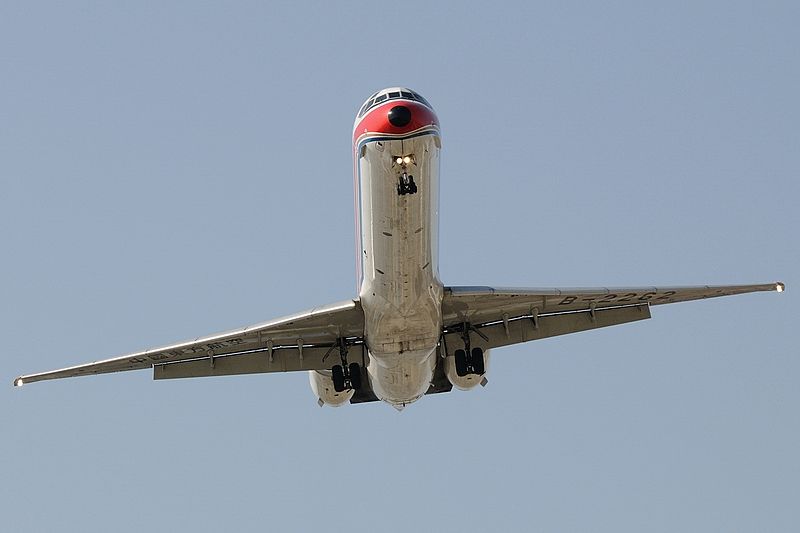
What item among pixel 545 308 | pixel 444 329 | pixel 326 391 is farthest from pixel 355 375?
pixel 545 308

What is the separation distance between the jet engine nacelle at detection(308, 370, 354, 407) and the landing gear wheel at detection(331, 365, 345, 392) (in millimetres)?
190

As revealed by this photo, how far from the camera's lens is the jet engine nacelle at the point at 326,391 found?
36312mm

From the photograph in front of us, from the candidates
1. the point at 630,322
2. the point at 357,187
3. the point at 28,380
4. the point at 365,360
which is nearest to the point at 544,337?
the point at 630,322

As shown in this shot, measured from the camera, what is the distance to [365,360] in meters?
35.7

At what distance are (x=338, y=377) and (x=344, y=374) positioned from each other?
0.25 m

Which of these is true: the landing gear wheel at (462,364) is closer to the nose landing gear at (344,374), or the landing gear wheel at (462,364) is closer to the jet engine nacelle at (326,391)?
the nose landing gear at (344,374)

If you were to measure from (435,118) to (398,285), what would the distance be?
13.8 ft

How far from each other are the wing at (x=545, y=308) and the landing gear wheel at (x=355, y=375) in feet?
8.57

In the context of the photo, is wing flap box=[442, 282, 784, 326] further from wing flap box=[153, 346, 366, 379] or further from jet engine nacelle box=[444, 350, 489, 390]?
wing flap box=[153, 346, 366, 379]

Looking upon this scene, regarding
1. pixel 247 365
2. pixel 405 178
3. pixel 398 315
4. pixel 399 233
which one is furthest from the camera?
pixel 247 365

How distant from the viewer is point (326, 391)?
120ft

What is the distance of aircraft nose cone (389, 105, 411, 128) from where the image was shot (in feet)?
91.4

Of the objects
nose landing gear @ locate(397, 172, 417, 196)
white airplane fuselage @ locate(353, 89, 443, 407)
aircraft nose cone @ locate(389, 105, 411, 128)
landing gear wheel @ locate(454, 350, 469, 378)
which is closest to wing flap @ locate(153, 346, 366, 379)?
white airplane fuselage @ locate(353, 89, 443, 407)

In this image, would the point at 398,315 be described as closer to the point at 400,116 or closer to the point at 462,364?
the point at 462,364
